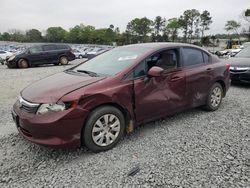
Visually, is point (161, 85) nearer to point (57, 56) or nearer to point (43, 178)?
point (43, 178)

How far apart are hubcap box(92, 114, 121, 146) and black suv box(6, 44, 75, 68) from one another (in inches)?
502

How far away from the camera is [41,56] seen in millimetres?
14719

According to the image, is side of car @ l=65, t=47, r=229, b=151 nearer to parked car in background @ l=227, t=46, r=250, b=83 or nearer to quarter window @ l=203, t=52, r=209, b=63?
quarter window @ l=203, t=52, r=209, b=63

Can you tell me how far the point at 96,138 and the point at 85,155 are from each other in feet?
0.93

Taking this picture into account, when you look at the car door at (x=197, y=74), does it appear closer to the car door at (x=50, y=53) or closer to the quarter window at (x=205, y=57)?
the quarter window at (x=205, y=57)

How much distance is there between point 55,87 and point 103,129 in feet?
2.86

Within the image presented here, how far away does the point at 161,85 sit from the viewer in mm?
3688

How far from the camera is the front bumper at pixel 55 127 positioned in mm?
2781

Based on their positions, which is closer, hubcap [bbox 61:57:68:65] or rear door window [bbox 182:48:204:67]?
rear door window [bbox 182:48:204:67]

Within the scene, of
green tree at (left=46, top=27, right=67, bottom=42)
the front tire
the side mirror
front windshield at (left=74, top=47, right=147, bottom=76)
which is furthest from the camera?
green tree at (left=46, top=27, right=67, bottom=42)

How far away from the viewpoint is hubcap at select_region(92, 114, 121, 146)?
10.1 feet

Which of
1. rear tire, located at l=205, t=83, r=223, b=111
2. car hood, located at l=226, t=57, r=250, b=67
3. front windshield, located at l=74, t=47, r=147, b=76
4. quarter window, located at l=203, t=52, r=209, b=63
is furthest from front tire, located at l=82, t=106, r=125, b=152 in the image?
car hood, located at l=226, t=57, r=250, b=67

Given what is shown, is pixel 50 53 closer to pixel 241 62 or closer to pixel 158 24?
pixel 241 62

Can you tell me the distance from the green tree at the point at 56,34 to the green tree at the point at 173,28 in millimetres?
40100
